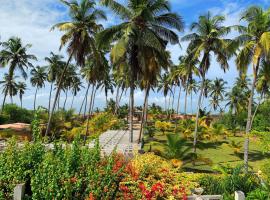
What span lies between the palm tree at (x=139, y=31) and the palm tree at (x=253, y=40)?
4.80m

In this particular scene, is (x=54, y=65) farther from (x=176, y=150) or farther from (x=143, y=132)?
(x=176, y=150)

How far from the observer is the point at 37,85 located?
72375mm

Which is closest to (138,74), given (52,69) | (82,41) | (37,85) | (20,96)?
(82,41)

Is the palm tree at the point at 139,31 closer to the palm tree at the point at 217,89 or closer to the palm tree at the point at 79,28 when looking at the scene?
the palm tree at the point at 79,28

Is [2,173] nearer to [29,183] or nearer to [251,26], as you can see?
[29,183]

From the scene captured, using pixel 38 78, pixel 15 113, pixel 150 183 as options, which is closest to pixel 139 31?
pixel 150 183

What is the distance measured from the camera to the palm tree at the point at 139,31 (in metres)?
22.9

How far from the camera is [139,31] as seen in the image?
23406mm

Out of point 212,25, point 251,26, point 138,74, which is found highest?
point 212,25

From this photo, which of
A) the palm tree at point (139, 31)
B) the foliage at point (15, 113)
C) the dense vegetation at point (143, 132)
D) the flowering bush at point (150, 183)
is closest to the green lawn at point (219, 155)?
the dense vegetation at point (143, 132)

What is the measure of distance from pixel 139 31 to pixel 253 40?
7.58 meters

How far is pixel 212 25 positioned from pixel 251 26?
611cm

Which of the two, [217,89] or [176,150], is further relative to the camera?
[217,89]

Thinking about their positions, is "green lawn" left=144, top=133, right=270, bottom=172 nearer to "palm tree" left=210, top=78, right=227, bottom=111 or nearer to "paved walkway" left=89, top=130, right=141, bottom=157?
"paved walkway" left=89, top=130, right=141, bottom=157
